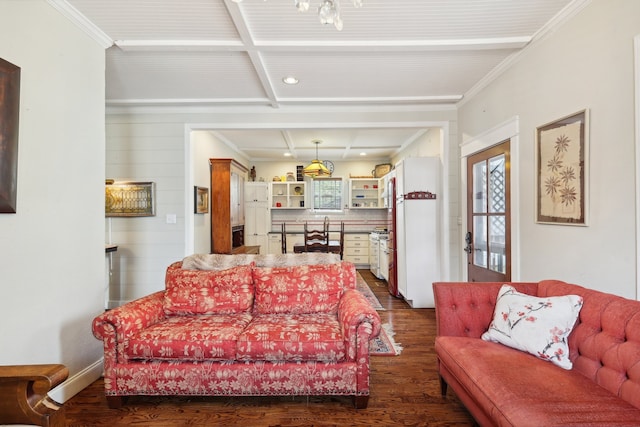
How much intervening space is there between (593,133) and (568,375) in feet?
4.70

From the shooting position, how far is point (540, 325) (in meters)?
1.65

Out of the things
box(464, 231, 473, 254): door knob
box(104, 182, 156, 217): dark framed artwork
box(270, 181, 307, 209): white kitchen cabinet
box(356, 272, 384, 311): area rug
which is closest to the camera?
box(464, 231, 473, 254): door knob

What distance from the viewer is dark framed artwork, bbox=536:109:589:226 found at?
199 cm

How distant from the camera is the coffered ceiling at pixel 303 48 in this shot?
212cm

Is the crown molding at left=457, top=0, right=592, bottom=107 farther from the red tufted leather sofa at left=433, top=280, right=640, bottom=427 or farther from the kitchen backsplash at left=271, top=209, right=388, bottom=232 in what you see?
the kitchen backsplash at left=271, top=209, right=388, bottom=232

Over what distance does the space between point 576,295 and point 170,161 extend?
163 inches

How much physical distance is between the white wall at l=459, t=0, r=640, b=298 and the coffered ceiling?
0.86ft

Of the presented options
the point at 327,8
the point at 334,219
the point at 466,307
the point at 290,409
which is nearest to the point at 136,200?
the point at 290,409

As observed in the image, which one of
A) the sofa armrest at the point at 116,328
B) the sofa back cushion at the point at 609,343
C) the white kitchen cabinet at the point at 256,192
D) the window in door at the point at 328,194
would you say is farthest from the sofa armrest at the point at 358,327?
the window in door at the point at 328,194

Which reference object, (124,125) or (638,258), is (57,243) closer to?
(124,125)

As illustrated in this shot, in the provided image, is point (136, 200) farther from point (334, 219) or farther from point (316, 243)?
point (334, 219)

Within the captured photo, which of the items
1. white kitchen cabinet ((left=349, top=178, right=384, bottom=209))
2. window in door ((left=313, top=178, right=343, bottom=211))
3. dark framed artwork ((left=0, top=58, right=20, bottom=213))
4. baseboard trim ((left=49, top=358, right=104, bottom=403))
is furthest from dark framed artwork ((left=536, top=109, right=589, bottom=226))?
window in door ((left=313, top=178, right=343, bottom=211))

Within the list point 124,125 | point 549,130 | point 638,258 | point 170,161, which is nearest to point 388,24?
point 549,130

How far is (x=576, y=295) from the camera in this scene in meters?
1.68
